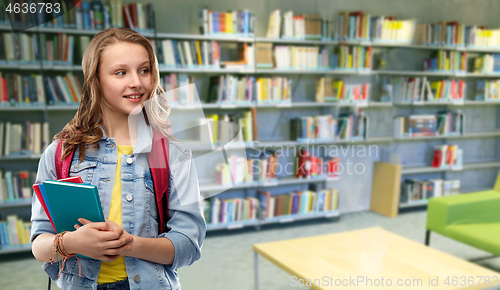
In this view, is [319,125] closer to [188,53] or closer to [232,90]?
[232,90]

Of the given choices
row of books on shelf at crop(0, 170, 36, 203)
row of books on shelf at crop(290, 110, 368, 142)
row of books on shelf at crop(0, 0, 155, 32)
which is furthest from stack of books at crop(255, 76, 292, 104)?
row of books on shelf at crop(0, 170, 36, 203)

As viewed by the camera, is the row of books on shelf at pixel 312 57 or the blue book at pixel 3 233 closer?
the blue book at pixel 3 233

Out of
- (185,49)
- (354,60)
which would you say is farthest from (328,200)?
(185,49)

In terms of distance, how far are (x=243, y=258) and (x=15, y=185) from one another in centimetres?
183

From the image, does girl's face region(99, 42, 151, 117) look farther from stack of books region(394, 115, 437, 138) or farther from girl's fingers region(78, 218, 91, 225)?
stack of books region(394, 115, 437, 138)

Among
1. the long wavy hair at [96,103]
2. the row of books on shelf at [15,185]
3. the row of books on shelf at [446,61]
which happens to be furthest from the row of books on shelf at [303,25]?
the long wavy hair at [96,103]

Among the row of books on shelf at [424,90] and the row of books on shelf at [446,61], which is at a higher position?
the row of books on shelf at [446,61]

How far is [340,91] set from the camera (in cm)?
383

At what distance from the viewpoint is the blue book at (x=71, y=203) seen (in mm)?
605

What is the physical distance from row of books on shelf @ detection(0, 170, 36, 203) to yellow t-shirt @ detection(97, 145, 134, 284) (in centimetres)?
254

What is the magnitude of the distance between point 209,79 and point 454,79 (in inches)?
114

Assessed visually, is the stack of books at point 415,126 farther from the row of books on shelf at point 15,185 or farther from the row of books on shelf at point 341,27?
the row of books on shelf at point 15,185

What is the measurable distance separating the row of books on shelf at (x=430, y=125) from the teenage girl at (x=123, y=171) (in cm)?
386

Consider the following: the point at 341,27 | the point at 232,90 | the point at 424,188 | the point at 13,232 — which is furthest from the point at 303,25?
the point at 13,232
